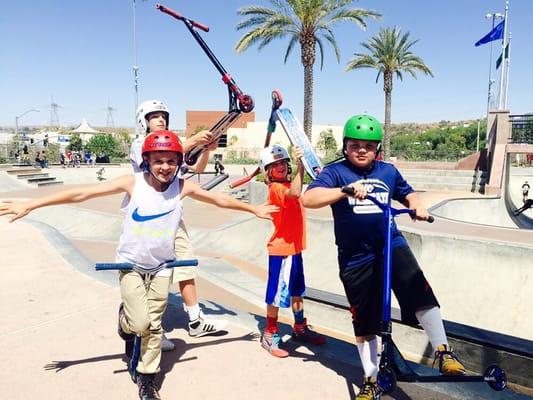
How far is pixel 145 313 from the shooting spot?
2.98 m

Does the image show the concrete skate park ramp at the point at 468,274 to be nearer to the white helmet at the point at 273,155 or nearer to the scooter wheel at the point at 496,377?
the scooter wheel at the point at 496,377

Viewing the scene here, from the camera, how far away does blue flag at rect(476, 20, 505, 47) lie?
27156 millimetres

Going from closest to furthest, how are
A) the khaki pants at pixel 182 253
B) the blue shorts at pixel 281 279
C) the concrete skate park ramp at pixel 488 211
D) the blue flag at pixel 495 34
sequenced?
the blue shorts at pixel 281 279
the khaki pants at pixel 182 253
the concrete skate park ramp at pixel 488 211
the blue flag at pixel 495 34

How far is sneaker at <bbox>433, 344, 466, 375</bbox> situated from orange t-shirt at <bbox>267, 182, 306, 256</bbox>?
1.41 metres

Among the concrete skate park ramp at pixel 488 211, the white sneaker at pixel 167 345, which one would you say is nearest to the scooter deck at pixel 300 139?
the white sneaker at pixel 167 345

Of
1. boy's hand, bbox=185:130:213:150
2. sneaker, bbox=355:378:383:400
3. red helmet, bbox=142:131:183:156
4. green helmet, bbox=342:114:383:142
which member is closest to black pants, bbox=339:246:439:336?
sneaker, bbox=355:378:383:400

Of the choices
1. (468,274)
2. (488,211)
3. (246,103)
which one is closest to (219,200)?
(246,103)

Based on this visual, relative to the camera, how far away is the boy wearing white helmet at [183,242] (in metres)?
3.76

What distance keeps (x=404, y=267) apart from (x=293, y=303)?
1.38 m

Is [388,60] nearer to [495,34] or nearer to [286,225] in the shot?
[495,34]

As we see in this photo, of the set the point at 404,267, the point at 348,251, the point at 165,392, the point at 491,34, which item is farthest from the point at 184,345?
the point at 491,34

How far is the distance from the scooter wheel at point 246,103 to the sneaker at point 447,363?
155 inches

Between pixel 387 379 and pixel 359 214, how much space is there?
1068mm

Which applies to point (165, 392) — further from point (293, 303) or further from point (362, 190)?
point (362, 190)
